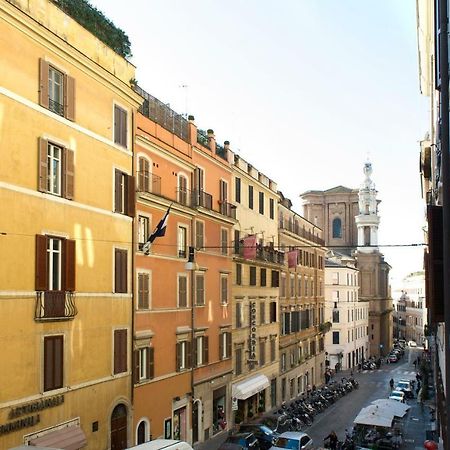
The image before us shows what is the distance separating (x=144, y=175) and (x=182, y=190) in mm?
4576

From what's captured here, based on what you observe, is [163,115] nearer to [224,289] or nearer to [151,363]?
[151,363]

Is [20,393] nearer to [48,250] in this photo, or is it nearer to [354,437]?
[48,250]

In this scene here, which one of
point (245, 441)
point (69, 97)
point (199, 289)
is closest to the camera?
point (69, 97)

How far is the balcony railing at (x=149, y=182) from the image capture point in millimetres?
28359

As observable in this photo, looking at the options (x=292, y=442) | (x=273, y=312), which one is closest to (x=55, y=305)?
(x=292, y=442)

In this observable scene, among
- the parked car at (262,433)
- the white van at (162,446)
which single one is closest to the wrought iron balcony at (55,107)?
the white van at (162,446)

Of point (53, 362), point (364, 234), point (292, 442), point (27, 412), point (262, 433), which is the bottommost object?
point (262, 433)

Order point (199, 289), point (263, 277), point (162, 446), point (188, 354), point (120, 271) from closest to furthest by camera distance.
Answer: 1. point (162, 446)
2. point (120, 271)
3. point (188, 354)
4. point (199, 289)
5. point (263, 277)

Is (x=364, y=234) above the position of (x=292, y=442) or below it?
above

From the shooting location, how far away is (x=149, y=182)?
29.2 metres

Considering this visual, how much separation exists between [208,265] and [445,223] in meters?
27.7

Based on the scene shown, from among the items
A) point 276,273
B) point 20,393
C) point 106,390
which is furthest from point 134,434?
point 276,273

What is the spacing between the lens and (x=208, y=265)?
36469 mm

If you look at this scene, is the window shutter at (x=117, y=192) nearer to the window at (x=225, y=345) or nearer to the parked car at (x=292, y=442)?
the parked car at (x=292, y=442)
